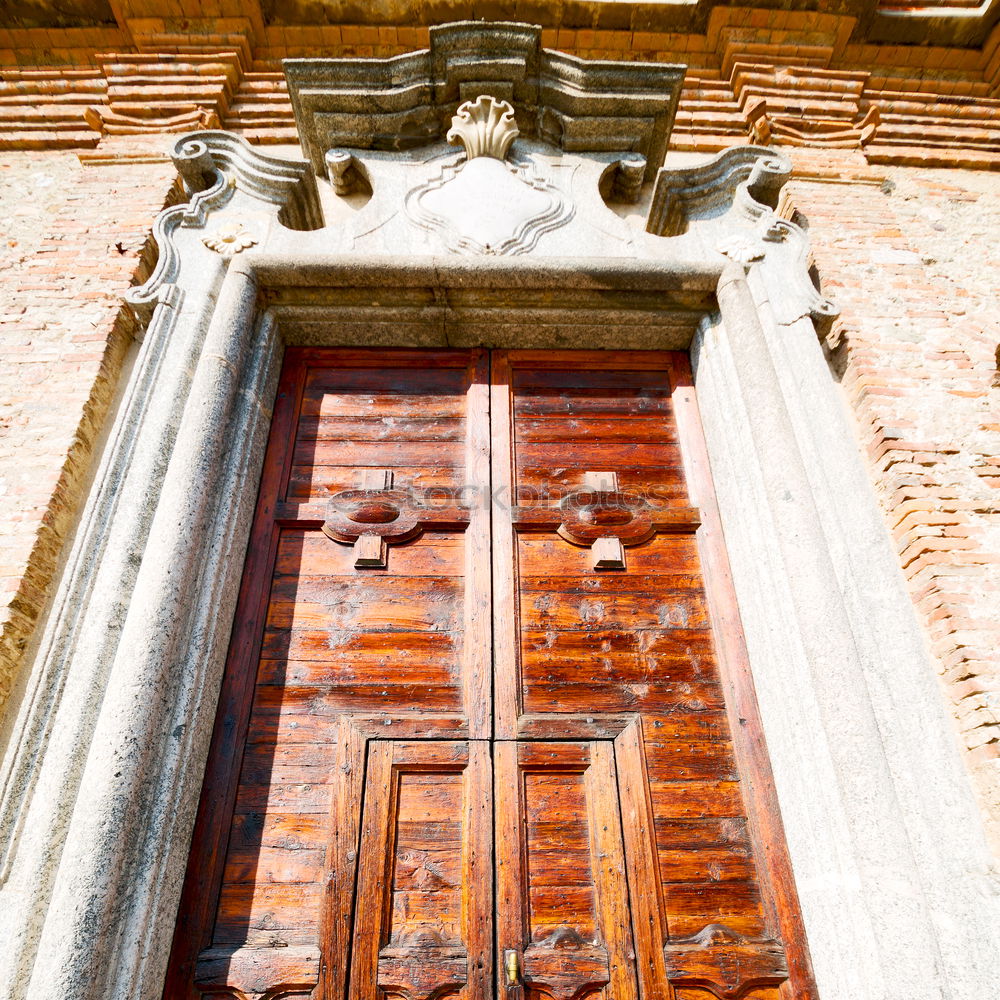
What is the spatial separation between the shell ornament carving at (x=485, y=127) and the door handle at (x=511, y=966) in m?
3.36

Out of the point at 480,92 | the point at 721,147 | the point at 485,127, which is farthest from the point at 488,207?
the point at 721,147

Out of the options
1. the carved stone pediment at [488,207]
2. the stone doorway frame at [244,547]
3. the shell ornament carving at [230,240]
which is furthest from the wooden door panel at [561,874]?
the shell ornament carving at [230,240]

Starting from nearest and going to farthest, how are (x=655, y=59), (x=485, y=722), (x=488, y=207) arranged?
(x=485, y=722)
(x=488, y=207)
(x=655, y=59)

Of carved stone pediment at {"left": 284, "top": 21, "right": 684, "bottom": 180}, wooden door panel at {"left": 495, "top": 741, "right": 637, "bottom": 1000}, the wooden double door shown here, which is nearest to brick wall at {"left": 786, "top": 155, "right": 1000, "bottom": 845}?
the wooden double door

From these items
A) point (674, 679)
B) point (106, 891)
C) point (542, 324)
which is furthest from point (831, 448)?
point (106, 891)

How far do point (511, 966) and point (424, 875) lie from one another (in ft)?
1.16

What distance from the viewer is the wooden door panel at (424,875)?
2.14m

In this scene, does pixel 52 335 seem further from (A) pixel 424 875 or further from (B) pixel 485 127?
(A) pixel 424 875

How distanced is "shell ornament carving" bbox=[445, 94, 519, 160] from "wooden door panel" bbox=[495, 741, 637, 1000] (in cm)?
282

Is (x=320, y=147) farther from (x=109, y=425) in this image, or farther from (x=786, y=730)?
(x=786, y=730)

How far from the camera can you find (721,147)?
4.36 meters

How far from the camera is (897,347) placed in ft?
10.7

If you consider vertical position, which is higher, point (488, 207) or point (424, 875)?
point (488, 207)

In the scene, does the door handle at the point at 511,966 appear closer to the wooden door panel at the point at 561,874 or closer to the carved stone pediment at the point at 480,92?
the wooden door panel at the point at 561,874
